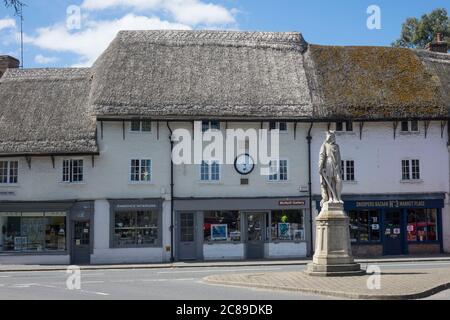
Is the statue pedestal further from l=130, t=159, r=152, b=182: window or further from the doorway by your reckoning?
l=130, t=159, r=152, b=182: window

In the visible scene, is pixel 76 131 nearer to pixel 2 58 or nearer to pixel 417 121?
pixel 2 58

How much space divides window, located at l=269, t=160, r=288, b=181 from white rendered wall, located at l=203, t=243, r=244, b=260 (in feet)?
12.9

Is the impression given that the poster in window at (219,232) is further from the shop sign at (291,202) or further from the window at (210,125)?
the window at (210,125)

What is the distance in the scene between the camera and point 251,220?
34500 mm

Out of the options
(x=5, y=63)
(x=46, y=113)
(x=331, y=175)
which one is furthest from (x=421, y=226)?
(x=5, y=63)

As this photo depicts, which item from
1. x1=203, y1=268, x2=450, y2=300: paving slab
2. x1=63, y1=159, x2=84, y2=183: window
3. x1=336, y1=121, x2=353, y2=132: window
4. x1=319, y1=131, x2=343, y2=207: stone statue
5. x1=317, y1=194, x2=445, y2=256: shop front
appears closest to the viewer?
x1=203, y1=268, x2=450, y2=300: paving slab

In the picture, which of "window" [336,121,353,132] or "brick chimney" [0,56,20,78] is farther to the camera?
"brick chimney" [0,56,20,78]

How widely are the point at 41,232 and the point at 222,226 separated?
8911 millimetres

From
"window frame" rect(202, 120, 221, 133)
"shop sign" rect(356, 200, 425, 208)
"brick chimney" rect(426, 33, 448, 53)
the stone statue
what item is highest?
"brick chimney" rect(426, 33, 448, 53)

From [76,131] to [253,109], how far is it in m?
8.87

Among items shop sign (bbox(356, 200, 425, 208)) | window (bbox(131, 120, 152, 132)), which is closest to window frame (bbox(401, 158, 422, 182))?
shop sign (bbox(356, 200, 425, 208))

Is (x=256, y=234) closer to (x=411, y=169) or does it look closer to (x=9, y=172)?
(x=411, y=169)

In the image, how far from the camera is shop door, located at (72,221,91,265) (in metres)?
33.5
